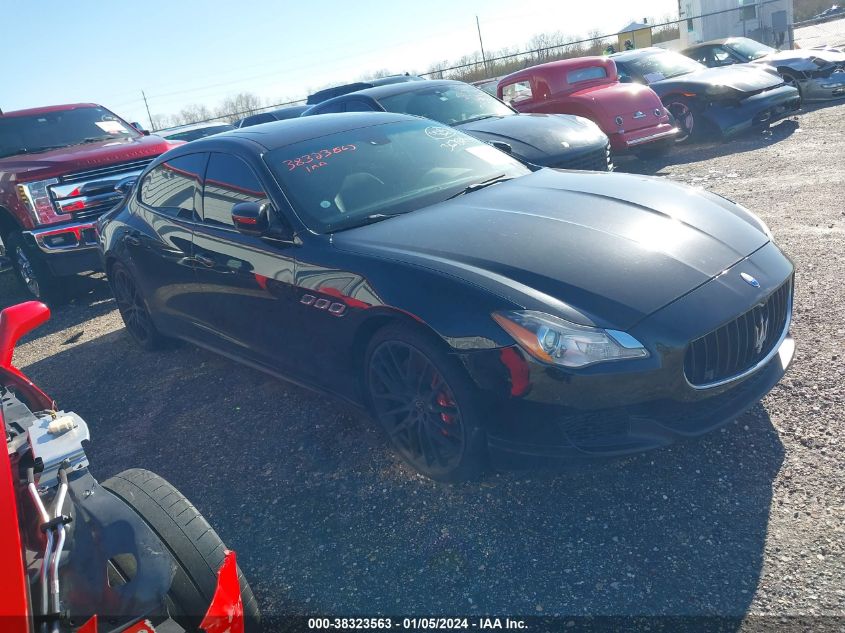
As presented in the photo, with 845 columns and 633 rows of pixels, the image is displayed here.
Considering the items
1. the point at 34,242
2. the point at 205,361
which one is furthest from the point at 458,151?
the point at 34,242

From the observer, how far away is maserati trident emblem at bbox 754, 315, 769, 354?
2.87 m

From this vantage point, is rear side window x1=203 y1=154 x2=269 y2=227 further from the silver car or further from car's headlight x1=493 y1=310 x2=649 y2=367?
the silver car

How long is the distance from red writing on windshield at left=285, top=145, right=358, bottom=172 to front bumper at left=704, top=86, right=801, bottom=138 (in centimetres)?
778

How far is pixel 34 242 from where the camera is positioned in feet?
23.0

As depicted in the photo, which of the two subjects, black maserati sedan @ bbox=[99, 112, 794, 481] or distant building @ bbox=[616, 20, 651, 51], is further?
distant building @ bbox=[616, 20, 651, 51]

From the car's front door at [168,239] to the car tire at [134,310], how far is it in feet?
0.79

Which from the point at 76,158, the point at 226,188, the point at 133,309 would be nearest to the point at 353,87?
the point at 76,158

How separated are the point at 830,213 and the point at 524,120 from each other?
3184 millimetres

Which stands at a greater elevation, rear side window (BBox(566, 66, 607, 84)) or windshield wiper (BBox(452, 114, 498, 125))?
rear side window (BBox(566, 66, 607, 84))

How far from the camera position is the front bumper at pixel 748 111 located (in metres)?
9.90

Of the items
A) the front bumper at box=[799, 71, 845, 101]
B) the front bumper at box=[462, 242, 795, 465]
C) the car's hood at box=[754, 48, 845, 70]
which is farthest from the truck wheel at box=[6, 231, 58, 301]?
the front bumper at box=[799, 71, 845, 101]

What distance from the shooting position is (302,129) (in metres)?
4.22

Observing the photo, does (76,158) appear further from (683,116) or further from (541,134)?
(683,116)

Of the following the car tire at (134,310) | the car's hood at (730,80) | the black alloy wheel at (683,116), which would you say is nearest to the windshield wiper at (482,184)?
the car tire at (134,310)
